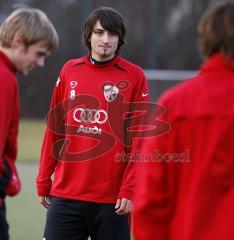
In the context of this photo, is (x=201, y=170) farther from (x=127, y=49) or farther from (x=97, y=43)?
(x=127, y=49)

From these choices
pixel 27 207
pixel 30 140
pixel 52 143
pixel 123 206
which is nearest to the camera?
pixel 123 206

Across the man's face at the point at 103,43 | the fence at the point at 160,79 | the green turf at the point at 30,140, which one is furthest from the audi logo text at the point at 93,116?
the fence at the point at 160,79

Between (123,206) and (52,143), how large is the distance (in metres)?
0.61

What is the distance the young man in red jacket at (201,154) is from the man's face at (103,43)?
1718 millimetres

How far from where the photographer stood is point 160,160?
3.13 m

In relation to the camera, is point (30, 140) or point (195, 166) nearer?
point (195, 166)

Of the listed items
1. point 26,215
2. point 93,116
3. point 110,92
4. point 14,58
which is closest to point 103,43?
point 110,92

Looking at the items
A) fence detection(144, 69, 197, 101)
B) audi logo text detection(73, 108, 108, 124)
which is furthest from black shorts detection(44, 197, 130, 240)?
fence detection(144, 69, 197, 101)

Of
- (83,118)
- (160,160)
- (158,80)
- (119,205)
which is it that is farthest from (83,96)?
(158,80)

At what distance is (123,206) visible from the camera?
15.4 ft

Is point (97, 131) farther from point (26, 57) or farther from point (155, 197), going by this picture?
point (155, 197)

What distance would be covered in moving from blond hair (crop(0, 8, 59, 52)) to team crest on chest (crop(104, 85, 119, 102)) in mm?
839

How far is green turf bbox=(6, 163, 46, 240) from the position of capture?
7.78 meters

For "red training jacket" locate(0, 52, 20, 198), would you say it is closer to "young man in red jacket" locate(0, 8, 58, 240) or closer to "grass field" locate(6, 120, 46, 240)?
"young man in red jacket" locate(0, 8, 58, 240)
